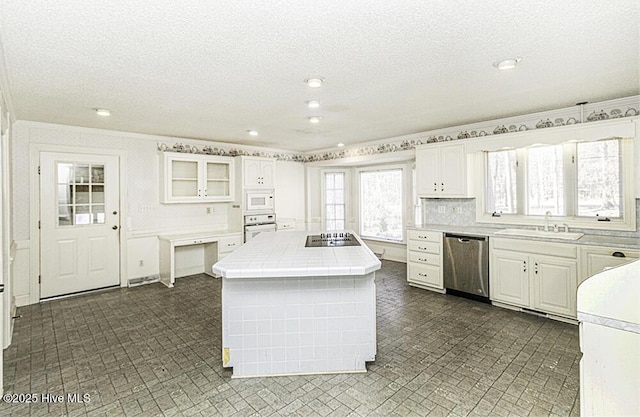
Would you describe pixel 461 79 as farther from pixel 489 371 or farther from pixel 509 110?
pixel 489 371

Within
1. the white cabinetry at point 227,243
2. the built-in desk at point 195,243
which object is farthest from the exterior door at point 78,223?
the white cabinetry at point 227,243

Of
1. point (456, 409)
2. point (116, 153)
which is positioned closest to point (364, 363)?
point (456, 409)

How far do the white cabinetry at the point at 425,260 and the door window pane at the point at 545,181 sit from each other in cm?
124

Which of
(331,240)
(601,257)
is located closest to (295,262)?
(331,240)

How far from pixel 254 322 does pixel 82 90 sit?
8.56 ft

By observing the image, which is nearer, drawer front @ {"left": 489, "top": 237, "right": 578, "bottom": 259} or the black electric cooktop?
the black electric cooktop

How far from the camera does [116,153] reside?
4.82m

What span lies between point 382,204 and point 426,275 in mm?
2353

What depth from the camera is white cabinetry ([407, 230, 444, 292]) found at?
4438mm

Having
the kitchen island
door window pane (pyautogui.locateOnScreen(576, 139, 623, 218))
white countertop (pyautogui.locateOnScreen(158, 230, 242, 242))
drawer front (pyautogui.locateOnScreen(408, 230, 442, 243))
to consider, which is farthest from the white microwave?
door window pane (pyautogui.locateOnScreen(576, 139, 623, 218))

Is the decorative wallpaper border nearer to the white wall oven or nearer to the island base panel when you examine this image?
the white wall oven

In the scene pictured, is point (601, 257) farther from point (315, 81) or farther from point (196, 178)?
point (196, 178)

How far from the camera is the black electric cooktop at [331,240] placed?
3.11m

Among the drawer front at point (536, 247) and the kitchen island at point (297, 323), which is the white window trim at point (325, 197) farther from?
the kitchen island at point (297, 323)
